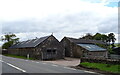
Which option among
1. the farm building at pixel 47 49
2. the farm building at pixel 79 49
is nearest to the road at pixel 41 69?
the farm building at pixel 47 49

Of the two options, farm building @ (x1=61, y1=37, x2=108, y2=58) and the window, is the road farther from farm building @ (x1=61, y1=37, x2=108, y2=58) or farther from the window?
farm building @ (x1=61, y1=37, x2=108, y2=58)

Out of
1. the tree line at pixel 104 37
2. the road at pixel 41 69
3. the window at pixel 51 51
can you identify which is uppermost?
the tree line at pixel 104 37

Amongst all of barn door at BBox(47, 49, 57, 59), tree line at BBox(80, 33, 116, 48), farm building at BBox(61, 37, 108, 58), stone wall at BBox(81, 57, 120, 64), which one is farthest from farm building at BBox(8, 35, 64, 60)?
tree line at BBox(80, 33, 116, 48)

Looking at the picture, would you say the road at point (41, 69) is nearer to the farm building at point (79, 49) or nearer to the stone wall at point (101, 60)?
the stone wall at point (101, 60)

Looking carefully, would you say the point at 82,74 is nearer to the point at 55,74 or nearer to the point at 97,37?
the point at 55,74

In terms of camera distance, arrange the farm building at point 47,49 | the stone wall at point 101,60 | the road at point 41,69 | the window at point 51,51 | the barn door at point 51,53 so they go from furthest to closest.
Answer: the window at point 51,51 → the barn door at point 51,53 → the farm building at point 47,49 → the stone wall at point 101,60 → the road at point 41,69

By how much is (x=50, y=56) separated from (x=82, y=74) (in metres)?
25.0

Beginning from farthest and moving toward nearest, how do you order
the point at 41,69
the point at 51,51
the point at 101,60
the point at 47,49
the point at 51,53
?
the point at 51,51 → the point at 51,53 → the point at 47,49 → the point at 101,60 → the point at 41,69

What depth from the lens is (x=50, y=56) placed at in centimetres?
3747

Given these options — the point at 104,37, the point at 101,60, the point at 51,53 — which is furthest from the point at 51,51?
the point at 104,37

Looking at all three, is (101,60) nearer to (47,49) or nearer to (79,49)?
(47,49)

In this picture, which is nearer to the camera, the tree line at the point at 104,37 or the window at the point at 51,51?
the window at the point at 51,51

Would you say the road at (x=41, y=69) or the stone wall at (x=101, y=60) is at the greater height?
the stone wall at (x=101, y=60)

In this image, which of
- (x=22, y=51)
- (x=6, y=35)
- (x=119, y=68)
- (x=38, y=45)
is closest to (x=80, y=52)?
(x=38, y=45)
